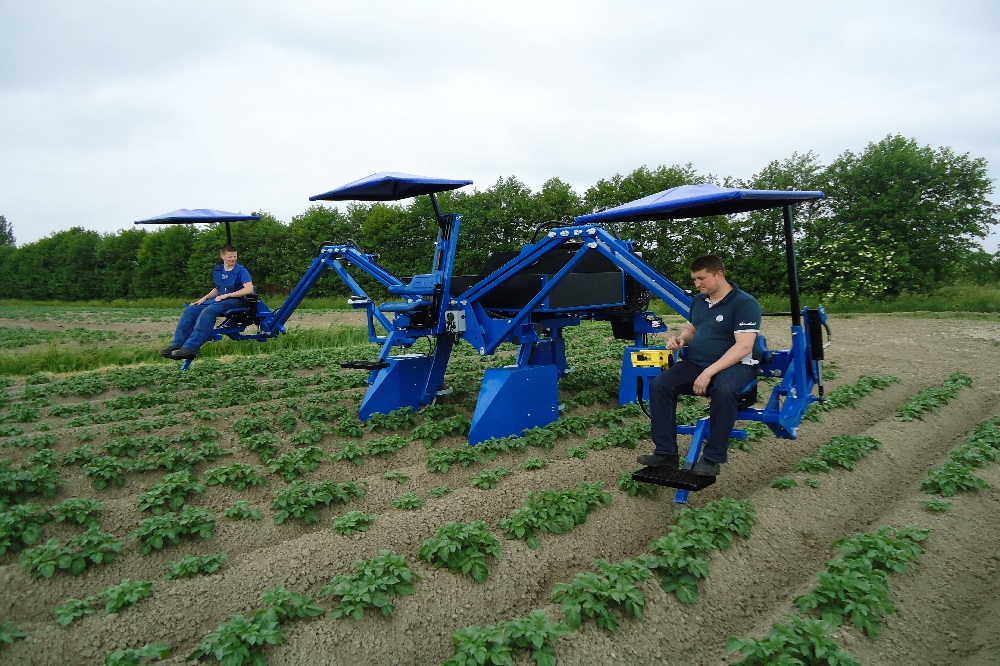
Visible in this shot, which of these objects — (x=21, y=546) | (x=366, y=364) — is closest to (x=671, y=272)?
(x=366, y=364)

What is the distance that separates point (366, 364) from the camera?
25.4 feet

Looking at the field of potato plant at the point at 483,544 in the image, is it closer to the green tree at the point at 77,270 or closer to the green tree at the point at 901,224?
the green tree at the point at 901,224

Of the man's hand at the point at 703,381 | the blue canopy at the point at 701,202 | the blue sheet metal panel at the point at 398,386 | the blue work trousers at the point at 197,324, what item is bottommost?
the blue sheet metal panel at the point at 398,386

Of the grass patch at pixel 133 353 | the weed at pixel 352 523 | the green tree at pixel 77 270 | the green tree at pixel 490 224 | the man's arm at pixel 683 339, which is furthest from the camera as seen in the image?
the green tree at pixel 77 270

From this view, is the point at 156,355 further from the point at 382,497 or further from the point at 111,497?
the point at 382,497

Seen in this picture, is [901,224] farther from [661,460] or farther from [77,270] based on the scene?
[77,270]

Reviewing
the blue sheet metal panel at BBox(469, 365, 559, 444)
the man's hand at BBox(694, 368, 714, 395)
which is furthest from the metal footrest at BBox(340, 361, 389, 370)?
the man's hand at BBox(694, 368, 714, 395)

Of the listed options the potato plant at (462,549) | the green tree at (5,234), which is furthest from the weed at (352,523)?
the green tree at (5,234)

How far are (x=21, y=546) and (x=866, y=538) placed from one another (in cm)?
569

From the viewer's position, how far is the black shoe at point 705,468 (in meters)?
4.91

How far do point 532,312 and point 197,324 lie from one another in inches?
153

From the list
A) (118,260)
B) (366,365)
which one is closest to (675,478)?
(366,365)

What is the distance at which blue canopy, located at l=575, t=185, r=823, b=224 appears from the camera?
510 cm

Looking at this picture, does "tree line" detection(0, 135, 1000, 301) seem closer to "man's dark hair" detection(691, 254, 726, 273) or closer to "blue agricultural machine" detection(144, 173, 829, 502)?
"blue agricultural machine" detection(144, 173, 829, 502)
